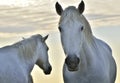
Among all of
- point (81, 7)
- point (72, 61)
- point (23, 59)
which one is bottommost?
point (23, 59)

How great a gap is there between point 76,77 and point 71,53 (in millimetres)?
1254

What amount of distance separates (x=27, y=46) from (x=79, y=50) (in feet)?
13.3

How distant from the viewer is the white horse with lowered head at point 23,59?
23.7 feet

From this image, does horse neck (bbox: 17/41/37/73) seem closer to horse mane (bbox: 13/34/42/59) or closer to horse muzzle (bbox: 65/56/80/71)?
horse mane (bbox: 13/34/42/59)

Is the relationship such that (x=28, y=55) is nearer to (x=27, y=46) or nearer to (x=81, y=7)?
(x=27, y=46)

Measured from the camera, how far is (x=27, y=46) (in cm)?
844

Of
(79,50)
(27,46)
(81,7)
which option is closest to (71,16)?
(81,7)

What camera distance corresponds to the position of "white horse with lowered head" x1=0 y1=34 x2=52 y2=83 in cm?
722

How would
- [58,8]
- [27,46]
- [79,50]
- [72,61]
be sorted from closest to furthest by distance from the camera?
[72,61] < [79,50] < [58,8] < [27,46]

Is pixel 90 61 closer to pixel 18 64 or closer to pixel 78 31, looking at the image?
pixel 78 31

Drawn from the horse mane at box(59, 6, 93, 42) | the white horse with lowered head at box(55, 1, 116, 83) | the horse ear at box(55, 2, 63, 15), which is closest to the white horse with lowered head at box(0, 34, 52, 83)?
the white horse with lowered head at box(55, 1, 116, 83)

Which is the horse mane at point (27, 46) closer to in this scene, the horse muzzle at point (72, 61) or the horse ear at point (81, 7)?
the horse ear at point (81, 7)

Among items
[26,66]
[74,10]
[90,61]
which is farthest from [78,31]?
[26,66]

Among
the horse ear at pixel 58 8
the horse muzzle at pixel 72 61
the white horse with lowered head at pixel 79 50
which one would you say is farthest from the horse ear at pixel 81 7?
the horse muzzle at pixel 72 61
